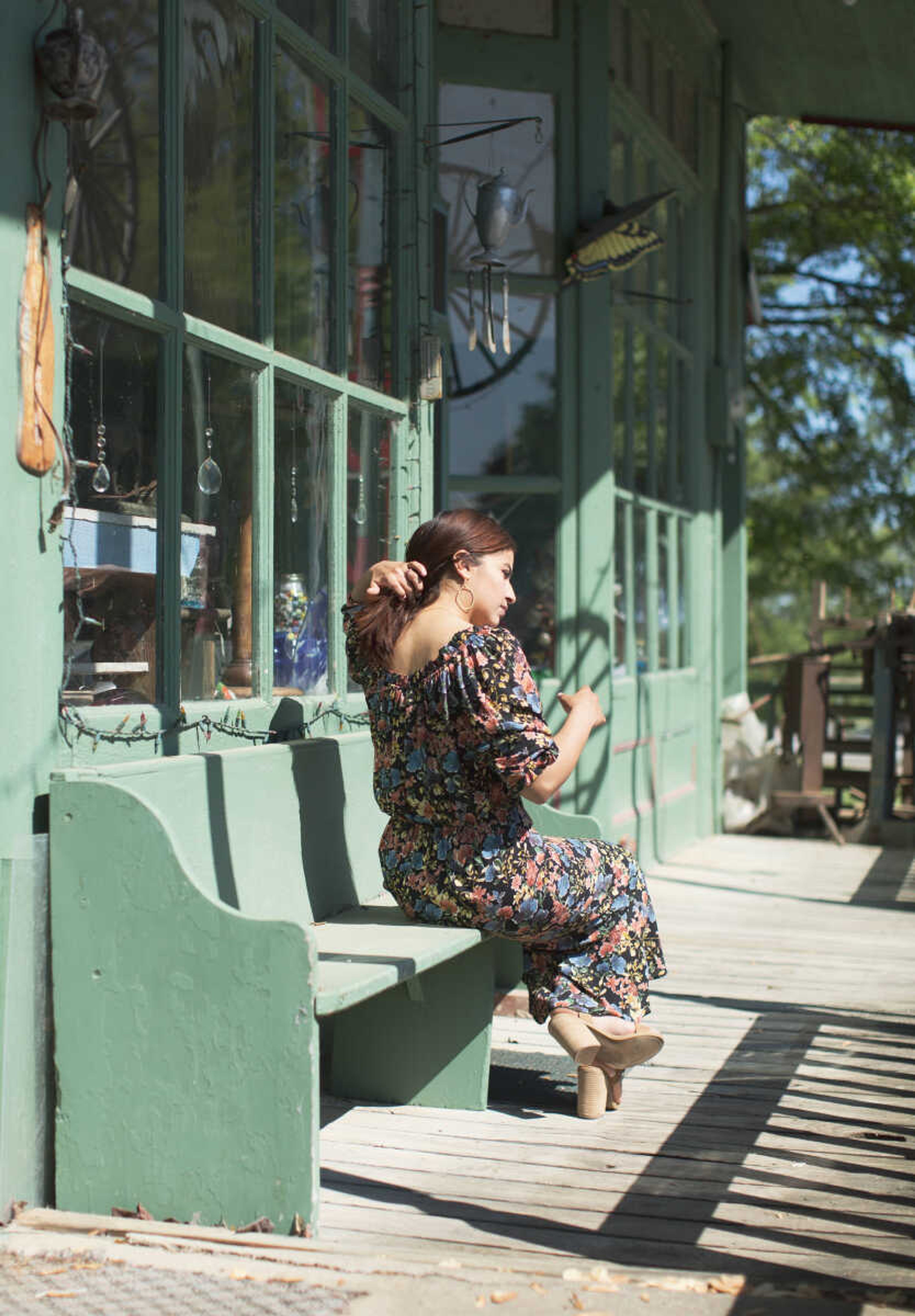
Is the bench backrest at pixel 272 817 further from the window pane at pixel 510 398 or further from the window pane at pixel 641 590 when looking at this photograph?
the window pane at pixel 641 590

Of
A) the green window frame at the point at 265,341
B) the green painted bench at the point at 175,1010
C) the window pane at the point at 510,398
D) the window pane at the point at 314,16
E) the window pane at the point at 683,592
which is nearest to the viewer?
the green painted bench at the point at 175,1010

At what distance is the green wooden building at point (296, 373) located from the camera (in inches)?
129

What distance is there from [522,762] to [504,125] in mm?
3278

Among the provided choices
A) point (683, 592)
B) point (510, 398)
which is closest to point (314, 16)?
point (510, 398)

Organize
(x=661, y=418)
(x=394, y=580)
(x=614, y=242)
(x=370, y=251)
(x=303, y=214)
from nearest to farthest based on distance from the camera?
1. (x=394, y=580)
2. (x=303, y=214)
3. (x=370, y=251)
4. (x=614, y=242)
5. (x=661, y=418)

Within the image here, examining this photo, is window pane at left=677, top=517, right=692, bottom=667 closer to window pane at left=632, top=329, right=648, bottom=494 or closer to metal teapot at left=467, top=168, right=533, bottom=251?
window pane at left=632, top=329, right=648, bottom=494

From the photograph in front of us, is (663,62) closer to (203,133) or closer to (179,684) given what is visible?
(203,133)

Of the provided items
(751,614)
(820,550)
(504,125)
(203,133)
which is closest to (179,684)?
(203,133)

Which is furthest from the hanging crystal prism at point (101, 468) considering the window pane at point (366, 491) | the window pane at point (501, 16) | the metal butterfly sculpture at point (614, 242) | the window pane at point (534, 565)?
the window pane at point (501, 16)

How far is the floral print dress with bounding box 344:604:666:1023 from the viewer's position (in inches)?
152

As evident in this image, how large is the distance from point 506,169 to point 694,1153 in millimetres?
5526

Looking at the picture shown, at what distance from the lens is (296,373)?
14.8 feet

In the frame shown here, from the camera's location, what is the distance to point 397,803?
13.2ft

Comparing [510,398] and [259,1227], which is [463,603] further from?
[510,398]
